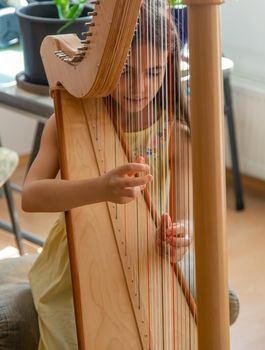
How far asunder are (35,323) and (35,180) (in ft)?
0.83

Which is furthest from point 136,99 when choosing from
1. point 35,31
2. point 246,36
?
point 246,36

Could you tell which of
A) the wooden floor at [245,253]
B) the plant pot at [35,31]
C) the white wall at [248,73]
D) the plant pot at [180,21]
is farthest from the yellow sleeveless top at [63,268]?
the white wall at [248,73]

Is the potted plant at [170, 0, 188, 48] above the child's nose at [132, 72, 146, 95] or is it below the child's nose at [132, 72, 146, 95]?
above

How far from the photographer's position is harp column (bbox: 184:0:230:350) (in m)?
0.74

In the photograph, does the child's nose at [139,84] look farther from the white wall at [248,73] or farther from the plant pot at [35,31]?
the white wall at [248,73]

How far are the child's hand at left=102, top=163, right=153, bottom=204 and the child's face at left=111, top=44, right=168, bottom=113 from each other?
20cm

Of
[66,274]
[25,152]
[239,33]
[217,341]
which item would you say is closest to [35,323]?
[66,274]

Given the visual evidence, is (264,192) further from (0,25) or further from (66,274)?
(66,274)

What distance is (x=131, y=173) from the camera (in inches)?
36.6

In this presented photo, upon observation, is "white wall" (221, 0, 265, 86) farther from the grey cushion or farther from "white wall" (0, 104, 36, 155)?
the grey cushion

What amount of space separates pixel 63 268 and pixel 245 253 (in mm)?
1246

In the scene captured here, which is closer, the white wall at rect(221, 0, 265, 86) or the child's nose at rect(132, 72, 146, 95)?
the child's nose at rect(132, 72, 146, 95)

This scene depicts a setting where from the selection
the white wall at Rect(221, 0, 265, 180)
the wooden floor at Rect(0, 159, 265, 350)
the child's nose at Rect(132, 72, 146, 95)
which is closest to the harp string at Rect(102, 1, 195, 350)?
the child's nose at Rect(132, 72, 146, 95)

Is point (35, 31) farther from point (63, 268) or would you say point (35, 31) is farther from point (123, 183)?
point (123, 183)
